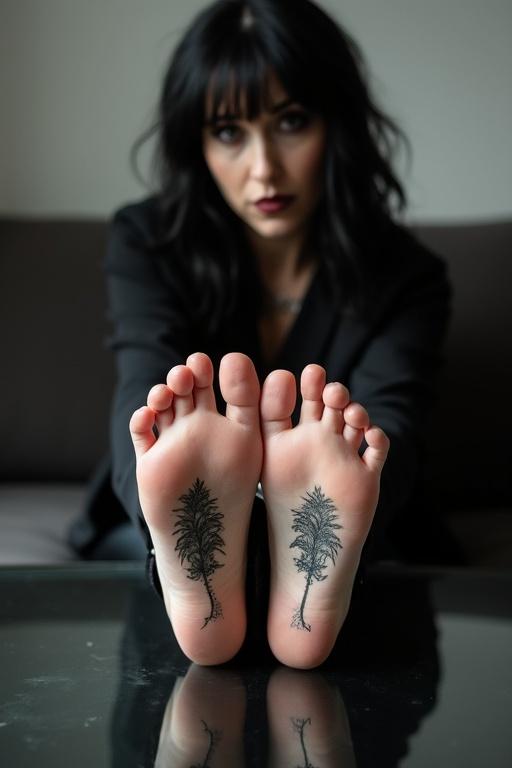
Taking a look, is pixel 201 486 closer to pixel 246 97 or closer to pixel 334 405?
pixel 334 405

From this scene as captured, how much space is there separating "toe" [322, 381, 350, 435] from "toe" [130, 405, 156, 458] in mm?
115

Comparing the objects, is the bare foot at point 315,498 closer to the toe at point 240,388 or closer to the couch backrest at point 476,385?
the toe at point 240,388

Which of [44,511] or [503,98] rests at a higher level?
[503,98]

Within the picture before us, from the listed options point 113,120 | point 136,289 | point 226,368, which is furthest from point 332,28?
point 113,120

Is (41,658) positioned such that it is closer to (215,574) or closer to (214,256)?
(215,574)

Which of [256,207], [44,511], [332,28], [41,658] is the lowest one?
[44,511]

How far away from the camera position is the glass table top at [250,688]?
1.78ft

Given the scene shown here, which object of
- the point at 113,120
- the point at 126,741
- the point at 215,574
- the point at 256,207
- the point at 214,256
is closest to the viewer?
the point at 126,741

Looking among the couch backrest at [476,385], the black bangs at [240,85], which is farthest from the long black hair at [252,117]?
the couch backrest at [476,385]

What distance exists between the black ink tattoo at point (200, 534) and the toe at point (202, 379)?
0.17 feet

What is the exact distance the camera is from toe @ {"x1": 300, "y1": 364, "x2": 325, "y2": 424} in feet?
2.11

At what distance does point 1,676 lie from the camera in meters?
0.64

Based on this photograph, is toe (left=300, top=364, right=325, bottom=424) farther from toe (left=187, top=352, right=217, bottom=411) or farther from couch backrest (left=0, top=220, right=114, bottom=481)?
couch backrest (left=0, top=220, right=114, bottom=481)

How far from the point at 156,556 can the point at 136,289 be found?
1.76 ft
